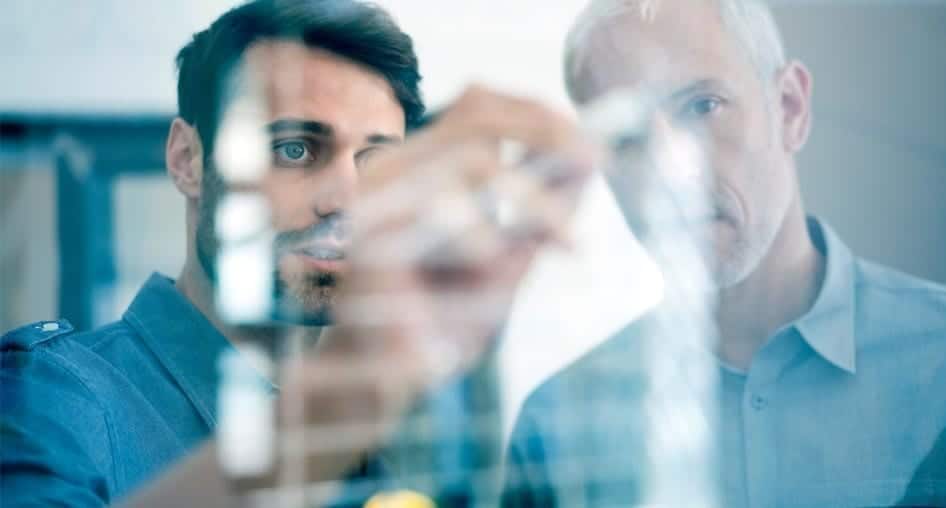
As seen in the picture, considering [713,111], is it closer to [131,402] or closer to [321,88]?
[321,88]

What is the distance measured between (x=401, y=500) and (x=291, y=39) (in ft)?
1.84

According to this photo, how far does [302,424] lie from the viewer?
95 cm

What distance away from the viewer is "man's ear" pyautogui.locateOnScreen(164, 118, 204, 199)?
43.6 inches

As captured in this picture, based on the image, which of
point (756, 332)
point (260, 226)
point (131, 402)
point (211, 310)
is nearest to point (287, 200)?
point (260, 226)

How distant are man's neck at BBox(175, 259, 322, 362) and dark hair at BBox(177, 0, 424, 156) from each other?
15 cm

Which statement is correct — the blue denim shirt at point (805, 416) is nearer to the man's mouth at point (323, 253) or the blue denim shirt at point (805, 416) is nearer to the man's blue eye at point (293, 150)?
the man's mouth at point (323, 253)

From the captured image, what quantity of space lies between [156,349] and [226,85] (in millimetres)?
320

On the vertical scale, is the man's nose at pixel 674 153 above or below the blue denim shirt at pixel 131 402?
above

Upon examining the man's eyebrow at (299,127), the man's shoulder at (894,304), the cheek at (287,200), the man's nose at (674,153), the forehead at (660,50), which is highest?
the forehead at (660,50)


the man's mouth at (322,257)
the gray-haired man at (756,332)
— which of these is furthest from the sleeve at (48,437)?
the gray-haired man at (756,332)

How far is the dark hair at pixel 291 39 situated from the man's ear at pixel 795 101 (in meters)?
0.51

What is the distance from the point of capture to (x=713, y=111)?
125cm

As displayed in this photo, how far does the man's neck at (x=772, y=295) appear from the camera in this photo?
125cm

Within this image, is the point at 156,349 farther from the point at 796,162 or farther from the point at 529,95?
the point at 796,162
